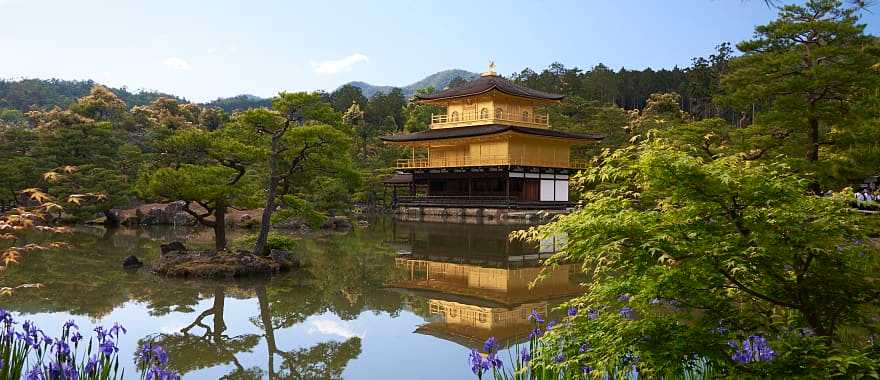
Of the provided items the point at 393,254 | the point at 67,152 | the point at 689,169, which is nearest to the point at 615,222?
the point at 689,169

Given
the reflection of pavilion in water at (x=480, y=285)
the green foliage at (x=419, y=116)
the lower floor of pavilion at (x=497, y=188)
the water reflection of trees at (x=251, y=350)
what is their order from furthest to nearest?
the green foliage at (x=419, y=116) < the lower floor of pavilion at (x=497, y=188) < the reflection of pavilion in water at (x=480, y=285) < the water reflection of trees at (x=251, y=350)

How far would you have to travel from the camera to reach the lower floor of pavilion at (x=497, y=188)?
3098 centimetres

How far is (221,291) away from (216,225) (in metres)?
3.54

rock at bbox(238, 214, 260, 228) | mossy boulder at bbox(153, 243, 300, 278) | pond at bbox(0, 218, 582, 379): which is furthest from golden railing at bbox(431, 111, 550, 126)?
mossy boulder at bbox(153, 243, 300, 278)

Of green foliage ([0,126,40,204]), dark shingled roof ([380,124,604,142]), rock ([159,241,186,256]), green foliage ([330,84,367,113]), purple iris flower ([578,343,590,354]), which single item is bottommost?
rock ([159,241,186,256])

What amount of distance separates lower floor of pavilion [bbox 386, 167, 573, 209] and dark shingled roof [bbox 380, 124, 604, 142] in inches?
74.3

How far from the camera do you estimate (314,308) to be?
8586 mm

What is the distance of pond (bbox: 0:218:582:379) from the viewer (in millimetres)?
5992

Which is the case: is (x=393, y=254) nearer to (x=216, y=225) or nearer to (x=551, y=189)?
(x=216, y=225)

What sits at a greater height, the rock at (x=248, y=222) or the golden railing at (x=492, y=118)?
the golden railing at (x=492, y=118)

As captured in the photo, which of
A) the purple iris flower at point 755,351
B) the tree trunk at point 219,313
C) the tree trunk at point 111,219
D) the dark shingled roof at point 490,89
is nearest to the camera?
the purple iris flower at point 755,351

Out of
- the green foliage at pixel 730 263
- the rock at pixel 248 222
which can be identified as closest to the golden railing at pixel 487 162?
the rock at pixel 248 222

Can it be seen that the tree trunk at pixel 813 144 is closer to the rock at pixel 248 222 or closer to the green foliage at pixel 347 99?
the rock at pixel 248 222

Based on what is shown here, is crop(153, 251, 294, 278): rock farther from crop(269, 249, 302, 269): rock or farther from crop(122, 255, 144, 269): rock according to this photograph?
crop(122, 255, 144, 269): rock
